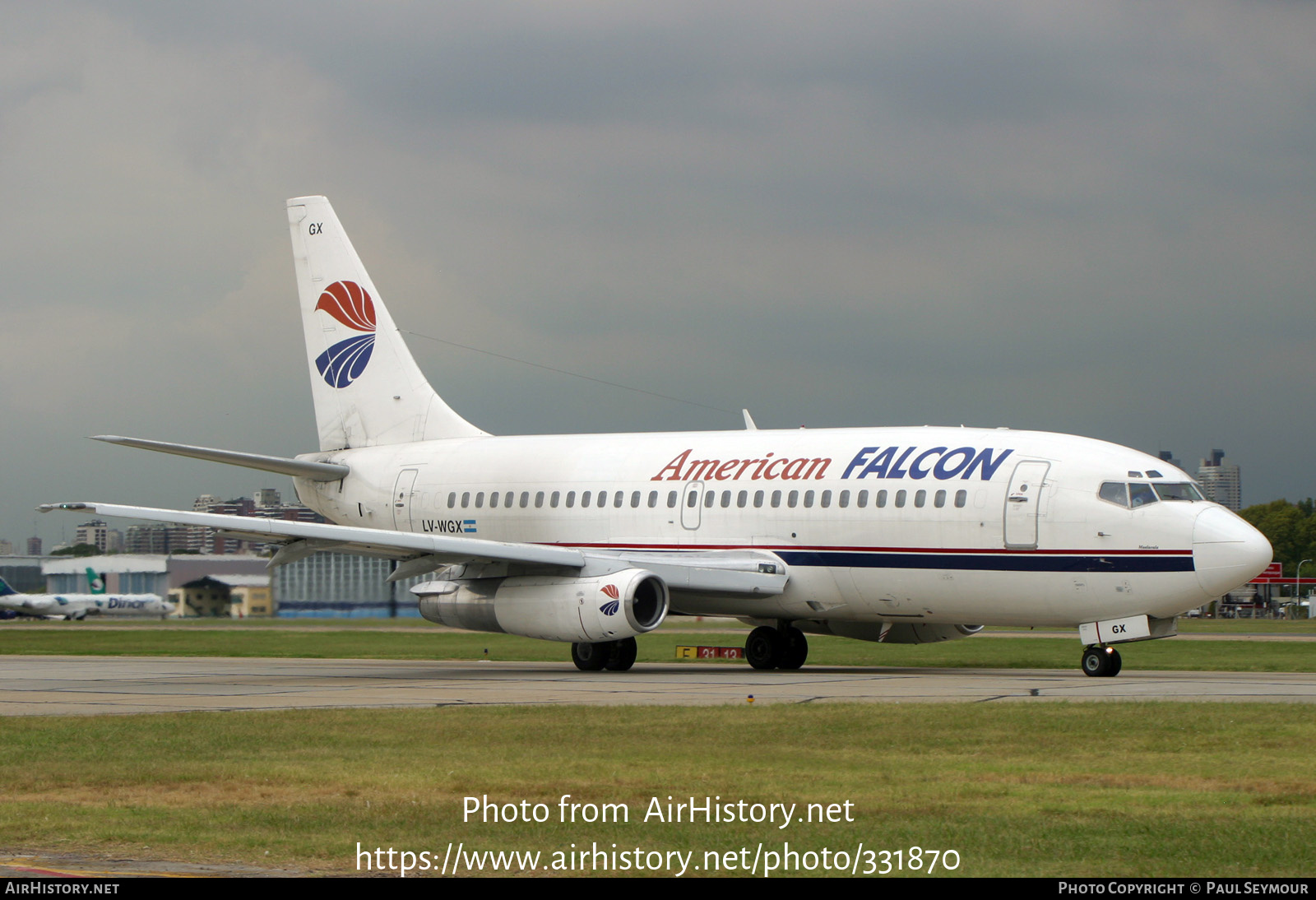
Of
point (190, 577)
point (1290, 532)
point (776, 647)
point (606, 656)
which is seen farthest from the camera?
point (1290, 532)

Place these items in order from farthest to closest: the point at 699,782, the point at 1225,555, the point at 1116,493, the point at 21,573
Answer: the point at 21,573, the point at 1116,493, the point at 1225,555, the point at 699,782

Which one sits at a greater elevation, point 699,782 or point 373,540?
point 373,540

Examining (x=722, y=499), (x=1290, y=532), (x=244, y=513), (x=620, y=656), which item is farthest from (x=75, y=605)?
(x=1290, y=532)

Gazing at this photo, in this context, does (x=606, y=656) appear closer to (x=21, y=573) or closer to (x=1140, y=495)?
(x=1140, y=495)

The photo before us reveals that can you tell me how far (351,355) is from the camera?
37.3m

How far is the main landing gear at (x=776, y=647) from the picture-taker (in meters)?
29.8

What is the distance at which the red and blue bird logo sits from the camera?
121 feet

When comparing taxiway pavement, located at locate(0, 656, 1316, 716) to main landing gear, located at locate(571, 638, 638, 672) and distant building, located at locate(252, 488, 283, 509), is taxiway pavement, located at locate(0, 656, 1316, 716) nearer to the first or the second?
main landing gear, located at locate(571, 638, 638, 672)

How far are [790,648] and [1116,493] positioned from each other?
7.51 metres

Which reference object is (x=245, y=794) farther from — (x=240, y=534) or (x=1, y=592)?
(x=1, y=592)

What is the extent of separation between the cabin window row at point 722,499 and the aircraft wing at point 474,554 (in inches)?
38.4

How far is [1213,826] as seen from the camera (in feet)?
34.1

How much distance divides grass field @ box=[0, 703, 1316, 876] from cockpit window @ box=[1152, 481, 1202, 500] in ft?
22.4

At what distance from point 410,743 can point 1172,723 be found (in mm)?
7779
